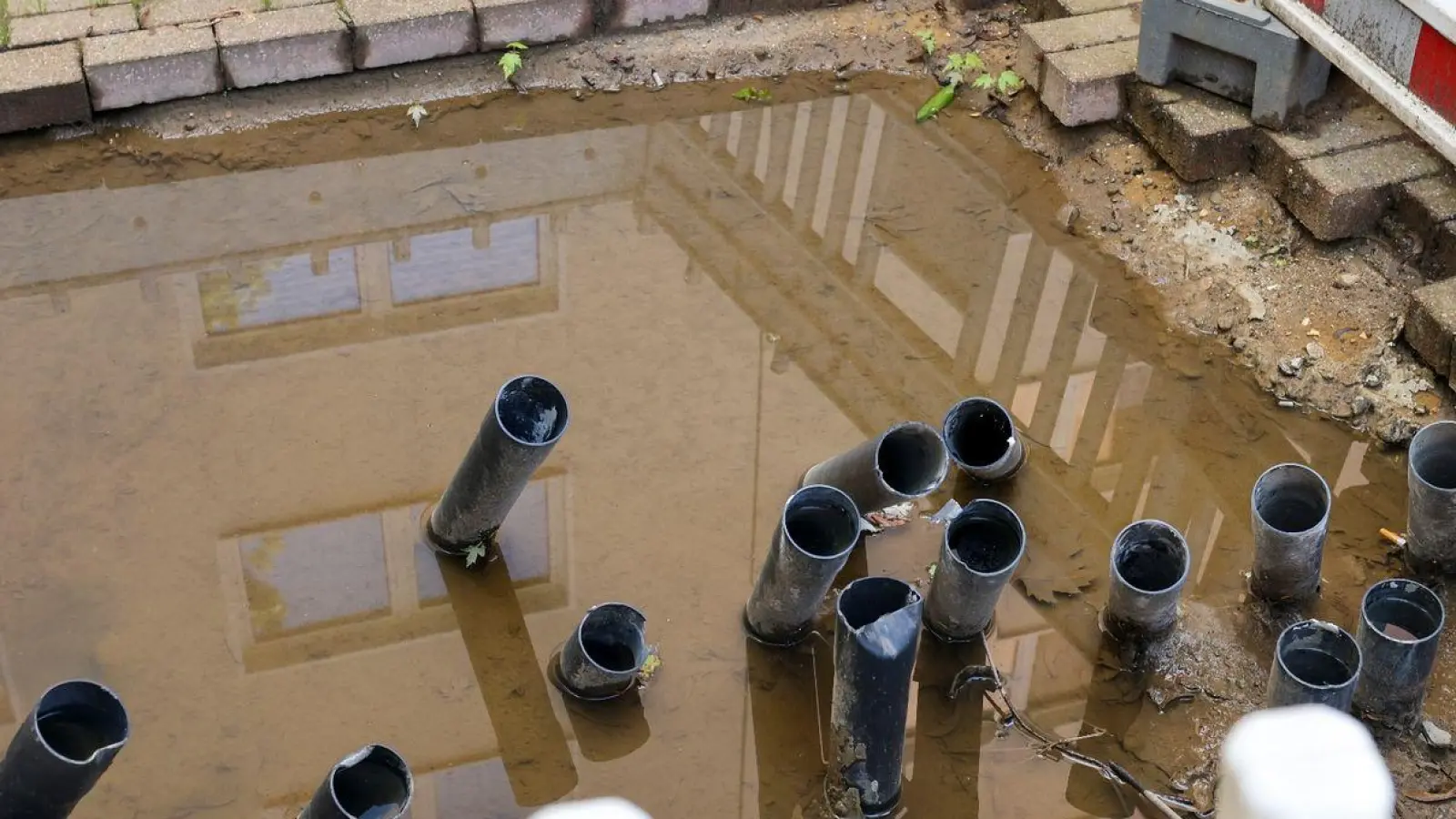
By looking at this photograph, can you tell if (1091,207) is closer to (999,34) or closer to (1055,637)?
(999,34)

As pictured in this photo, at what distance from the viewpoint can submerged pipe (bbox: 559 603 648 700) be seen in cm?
390

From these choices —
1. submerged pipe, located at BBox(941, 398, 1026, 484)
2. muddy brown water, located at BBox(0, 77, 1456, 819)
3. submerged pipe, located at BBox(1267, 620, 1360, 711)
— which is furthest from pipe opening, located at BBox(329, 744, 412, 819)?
submerged pipe, located at BBox(1267, 620, 1360, 711)

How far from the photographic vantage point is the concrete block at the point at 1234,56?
5191 mm

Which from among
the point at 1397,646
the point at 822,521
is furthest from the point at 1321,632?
the point at 822,521

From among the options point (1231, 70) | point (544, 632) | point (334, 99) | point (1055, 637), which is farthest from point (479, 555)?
point (1231, 70)

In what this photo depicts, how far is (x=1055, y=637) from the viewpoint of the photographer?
Answer: 4.21 m

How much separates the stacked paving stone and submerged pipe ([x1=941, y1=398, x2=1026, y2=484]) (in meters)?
2.69

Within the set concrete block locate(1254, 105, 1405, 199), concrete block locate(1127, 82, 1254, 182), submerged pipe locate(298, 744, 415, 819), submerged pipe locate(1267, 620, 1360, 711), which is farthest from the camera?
concrete block locate(1127, 82, 1254, 182)

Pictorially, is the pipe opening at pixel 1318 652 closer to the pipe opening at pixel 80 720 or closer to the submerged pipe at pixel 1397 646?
the submerged pipe at pixel 1397 646

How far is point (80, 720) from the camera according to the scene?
341 cm

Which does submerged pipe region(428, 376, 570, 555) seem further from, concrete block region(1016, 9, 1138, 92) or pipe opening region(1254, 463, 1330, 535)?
concrete block region(1016, 9, 1138, 92)

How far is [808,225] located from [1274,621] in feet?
7.30

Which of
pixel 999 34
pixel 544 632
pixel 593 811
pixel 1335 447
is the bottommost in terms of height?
pixel 544 632

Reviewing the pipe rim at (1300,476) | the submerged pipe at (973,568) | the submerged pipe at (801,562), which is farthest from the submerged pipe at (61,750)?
the pipe rim at (1300,476)
